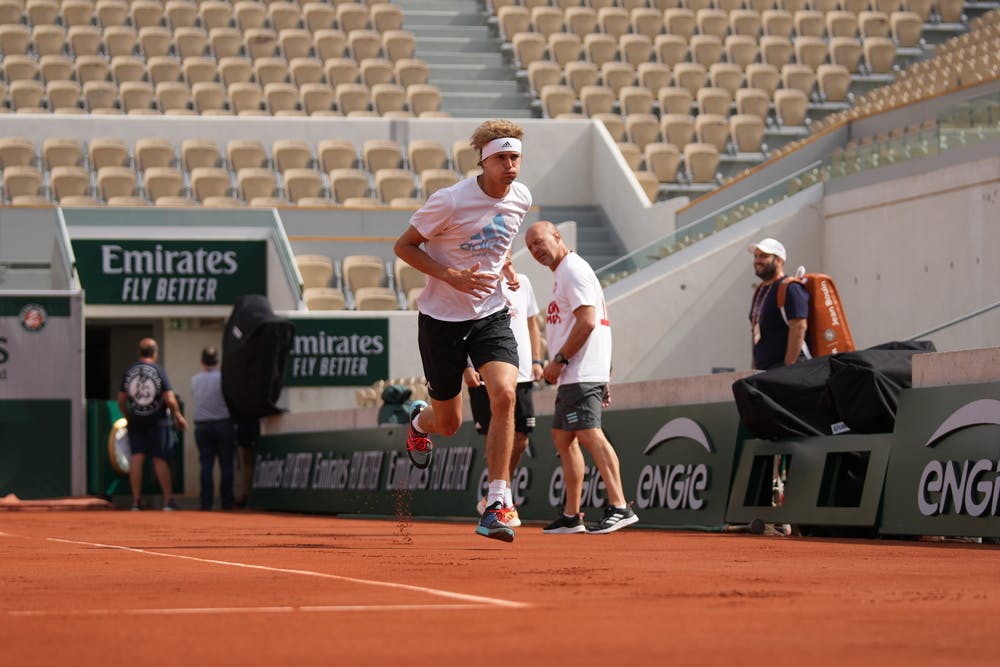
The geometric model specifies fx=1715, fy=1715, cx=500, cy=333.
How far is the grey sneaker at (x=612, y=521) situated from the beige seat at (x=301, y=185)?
16.7m

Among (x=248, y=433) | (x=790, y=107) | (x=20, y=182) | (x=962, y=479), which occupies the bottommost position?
(x=962, y=479)

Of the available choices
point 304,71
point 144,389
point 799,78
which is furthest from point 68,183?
point 799,78

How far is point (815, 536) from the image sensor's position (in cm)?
985

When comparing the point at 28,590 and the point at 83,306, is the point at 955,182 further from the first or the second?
the point at 28,590

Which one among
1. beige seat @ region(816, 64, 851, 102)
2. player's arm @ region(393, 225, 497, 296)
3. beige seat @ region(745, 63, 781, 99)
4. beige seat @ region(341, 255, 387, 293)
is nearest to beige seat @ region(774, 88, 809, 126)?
beige seat @ region(745, 63, 781, 99)

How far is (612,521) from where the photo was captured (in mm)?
10031

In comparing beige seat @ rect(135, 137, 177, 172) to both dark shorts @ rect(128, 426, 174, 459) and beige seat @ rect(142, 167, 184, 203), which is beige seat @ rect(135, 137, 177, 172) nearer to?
beige seat @ rect(142, 167, 184, 203)

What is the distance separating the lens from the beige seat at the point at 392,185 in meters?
26.1

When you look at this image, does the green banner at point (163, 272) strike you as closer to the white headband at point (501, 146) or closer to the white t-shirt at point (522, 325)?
the white t-shirt at point (522, 325)

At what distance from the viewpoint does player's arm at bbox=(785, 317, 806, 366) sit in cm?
1091

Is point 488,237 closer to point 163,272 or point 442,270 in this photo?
point 442,270

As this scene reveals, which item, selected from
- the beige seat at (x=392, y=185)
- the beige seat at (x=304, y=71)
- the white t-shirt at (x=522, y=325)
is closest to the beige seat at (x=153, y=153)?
the beige seat at (x=392, y=185)

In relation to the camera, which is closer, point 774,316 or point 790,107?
point 774,316

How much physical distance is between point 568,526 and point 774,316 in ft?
6.82
